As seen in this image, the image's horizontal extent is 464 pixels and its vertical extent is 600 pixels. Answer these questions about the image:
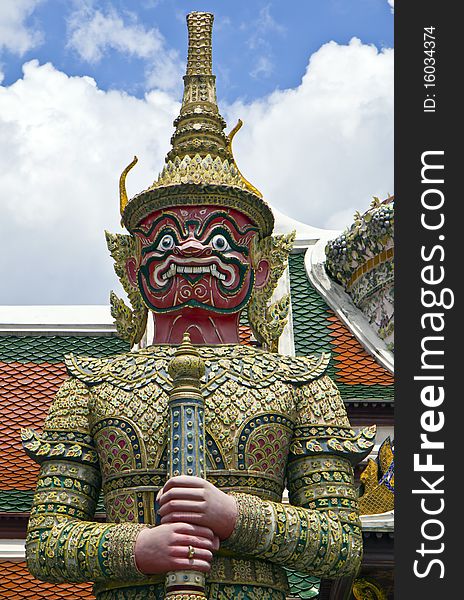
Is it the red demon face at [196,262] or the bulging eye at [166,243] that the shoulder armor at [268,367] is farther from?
the bulging eye at [166,243]

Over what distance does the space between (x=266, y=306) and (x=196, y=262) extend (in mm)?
611

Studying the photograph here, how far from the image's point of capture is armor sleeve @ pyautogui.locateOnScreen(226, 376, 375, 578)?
495 centimetres

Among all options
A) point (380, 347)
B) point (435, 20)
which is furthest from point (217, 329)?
point (380, 347)

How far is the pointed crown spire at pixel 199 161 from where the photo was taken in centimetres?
590

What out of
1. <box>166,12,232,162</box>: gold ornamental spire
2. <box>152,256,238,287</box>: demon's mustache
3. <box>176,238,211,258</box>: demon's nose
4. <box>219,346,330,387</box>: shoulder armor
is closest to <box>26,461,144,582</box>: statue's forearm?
<box>219,346,330,387</box>: shoulder armor

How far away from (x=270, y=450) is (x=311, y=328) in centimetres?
372

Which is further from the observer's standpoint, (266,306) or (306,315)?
(306,315)

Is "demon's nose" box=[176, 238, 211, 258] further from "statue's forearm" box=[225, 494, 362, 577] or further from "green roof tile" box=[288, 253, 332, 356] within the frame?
"green roof tile" box=[288, 253, 332, 356]

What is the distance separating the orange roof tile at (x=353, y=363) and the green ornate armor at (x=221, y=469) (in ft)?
9.21

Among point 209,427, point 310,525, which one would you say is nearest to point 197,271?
point 209,427

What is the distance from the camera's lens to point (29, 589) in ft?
23.2

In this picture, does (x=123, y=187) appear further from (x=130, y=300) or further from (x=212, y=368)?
(x=212, y=368)

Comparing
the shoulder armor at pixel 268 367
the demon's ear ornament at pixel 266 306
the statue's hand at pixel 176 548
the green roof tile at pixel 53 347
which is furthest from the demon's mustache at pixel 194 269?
the green roof tile at pixel 53 347

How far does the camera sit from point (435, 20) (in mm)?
5312
